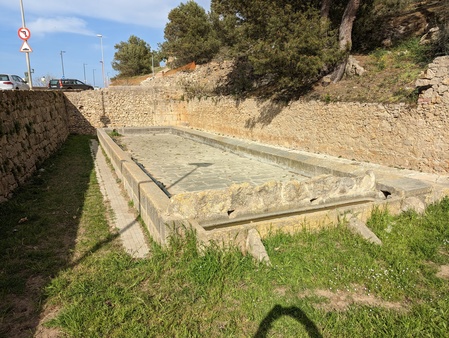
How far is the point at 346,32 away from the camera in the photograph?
11.3 m

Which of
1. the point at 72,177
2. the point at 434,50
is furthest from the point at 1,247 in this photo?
the point at 434,50

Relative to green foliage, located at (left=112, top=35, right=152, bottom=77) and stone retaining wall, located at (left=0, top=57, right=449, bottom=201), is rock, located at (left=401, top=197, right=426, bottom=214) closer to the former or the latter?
stone retaining wall, located at (left=0, top=57, right=449, bottom=201)

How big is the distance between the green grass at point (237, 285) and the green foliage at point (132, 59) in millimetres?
44158

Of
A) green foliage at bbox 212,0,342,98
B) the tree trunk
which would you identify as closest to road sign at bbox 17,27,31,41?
green foliage at bbox 212,0,342,98

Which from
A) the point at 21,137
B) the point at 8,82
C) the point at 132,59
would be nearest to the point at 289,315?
the point at 21,137

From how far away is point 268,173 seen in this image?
8133 millimetres

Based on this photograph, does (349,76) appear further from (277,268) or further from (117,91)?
(117,91)

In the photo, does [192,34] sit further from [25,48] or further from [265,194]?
[265,194]

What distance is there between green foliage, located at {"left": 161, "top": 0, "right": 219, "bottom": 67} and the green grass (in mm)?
26910

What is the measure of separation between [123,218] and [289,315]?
3550mm

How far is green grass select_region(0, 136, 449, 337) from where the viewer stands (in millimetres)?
2648

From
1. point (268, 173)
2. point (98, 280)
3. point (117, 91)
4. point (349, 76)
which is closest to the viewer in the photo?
point (98, 280)

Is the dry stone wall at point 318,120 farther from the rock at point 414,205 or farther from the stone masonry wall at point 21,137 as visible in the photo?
the stone masonry wall at point 21,137

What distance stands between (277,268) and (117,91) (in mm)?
21459
